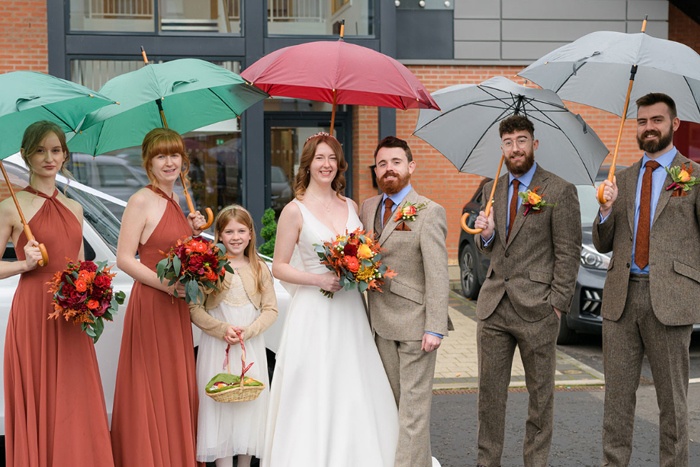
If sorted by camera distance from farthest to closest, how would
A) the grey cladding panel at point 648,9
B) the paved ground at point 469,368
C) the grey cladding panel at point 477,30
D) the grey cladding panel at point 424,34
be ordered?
the grey cladding panel at point 648,9, the grey cladding panel at point 477,30, the grey cladding panel at point 424,34, the paved ground at point 469,368

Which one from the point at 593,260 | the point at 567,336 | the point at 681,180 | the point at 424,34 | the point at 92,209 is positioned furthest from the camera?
the point at 424,34

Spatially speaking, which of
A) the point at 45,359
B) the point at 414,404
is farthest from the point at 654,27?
the point at 45,359

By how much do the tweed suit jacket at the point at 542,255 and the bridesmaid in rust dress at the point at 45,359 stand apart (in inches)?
96.9

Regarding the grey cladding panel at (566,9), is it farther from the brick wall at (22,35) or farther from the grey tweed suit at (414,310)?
the grey tweed suit at (414,310)

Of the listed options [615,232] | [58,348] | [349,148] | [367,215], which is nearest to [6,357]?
[58,348]

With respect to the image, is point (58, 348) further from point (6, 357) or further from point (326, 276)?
point (326, 276)

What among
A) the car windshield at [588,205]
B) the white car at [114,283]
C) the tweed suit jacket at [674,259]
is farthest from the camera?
the car windshield at [588,205]

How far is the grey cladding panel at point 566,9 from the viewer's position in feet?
44.5

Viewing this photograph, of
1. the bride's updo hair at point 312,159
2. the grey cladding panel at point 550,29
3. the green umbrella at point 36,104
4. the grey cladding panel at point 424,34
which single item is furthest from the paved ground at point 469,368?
the grey cladding panel at point 550,29

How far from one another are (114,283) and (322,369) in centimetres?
169

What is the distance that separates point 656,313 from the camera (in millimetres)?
4238

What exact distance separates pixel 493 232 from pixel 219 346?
185cm

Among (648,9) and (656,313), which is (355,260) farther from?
(648,9)

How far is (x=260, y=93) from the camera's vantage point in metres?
4.84
